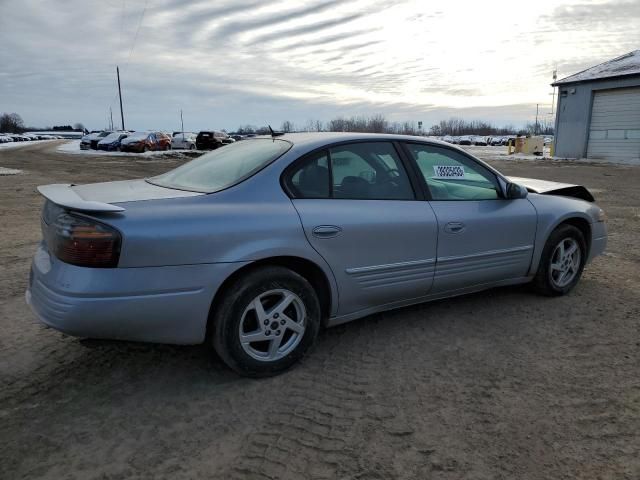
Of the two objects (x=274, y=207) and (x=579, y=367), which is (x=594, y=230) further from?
(x=274, y=207)

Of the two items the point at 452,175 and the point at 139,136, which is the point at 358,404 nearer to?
the point at 452,175

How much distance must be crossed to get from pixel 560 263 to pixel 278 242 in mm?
2872

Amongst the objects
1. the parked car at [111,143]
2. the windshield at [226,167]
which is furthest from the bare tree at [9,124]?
the windshield at [226,167]

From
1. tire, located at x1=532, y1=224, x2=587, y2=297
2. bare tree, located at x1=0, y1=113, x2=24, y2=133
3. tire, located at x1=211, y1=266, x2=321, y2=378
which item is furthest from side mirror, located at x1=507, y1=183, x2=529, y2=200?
bare tree, located at x1=0, y1=113, x2=24, y2=133

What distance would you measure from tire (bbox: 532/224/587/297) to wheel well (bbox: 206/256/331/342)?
7.14 ft

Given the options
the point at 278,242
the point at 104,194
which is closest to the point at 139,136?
the point at 104,194

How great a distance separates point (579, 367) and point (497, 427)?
0.99 metres

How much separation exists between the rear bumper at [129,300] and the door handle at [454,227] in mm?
1640

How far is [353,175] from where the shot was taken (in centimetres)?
343

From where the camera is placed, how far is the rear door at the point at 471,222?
12.2 ft

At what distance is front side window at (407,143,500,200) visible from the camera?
3.76 metres

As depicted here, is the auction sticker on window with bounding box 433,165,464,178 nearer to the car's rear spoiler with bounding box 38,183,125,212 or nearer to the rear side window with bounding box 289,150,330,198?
the rear side window with bounding box 289,150,330,198

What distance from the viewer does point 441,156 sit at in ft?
12.8

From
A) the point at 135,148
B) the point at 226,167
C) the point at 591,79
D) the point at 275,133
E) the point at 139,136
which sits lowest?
the point at 135,148
